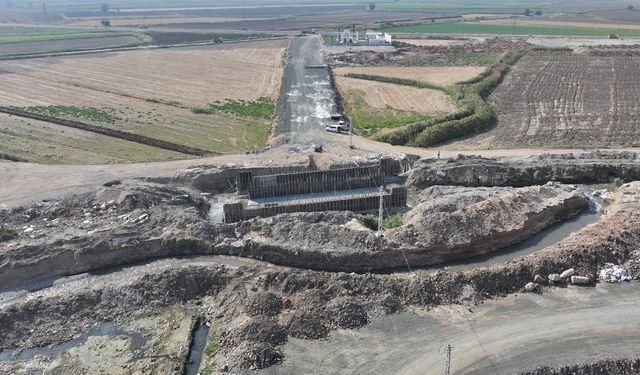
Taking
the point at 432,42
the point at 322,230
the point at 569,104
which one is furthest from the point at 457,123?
the point at 432,42

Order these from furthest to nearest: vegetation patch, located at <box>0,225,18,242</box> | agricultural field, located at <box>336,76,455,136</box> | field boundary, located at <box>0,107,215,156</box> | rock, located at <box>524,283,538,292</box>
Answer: agricultural field, located at <box>336,76,455,136</box>
field boundary, located at <box>0,107,215,156</box>
vegetation patch, located at <box>0,225,18,242</box>
rock, located at <box>524,283,538,292</box>

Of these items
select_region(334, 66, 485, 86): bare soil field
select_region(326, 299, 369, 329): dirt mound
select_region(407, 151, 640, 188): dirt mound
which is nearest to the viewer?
select_region(326, 299, 369, 329): dirt mound

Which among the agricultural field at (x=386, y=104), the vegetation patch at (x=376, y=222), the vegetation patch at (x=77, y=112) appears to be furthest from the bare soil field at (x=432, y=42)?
the vegetation patch at (x=376, y=222)

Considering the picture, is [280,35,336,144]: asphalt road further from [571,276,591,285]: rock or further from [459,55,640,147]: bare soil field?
[571,276,591,285]: rock

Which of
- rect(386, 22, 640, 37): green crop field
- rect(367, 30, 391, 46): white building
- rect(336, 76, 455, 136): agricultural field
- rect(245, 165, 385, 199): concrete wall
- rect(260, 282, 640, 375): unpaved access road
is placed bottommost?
rect(260, 282, 640, 375): unpaved access road

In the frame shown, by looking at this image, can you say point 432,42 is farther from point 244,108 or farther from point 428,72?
point 244,108

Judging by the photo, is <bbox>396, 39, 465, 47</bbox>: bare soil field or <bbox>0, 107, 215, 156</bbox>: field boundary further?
<bbox>396, 39, 465, 47</bbox>: bare soil field

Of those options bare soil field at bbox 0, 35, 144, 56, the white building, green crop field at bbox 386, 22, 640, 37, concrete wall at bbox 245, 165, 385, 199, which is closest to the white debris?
concrete wall at bbox 245, 165, 385, 199

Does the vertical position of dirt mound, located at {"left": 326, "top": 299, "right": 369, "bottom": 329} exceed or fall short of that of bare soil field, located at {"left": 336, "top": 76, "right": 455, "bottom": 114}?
it falls short
